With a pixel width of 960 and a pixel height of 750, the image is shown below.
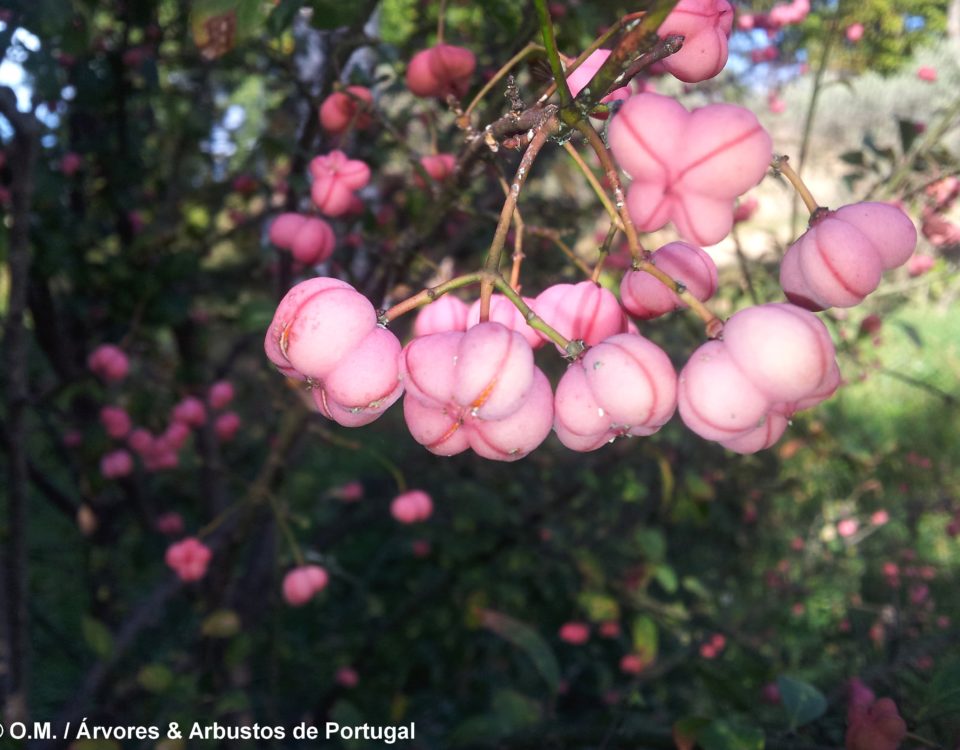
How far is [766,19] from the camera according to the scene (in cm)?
209

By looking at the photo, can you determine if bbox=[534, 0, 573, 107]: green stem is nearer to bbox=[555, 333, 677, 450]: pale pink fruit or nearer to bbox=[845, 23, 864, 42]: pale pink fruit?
bbox=[555, 333, 677, 450]: pale pink fruit

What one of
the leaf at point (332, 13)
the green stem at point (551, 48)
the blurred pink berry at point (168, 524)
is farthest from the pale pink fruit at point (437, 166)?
the blurred pink berry at point (168, 524)

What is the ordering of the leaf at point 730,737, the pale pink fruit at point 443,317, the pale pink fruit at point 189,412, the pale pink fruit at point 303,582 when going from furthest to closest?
the pale pink fruit at point 189,412 → the pale pink fruit at point 303,582 → the leaf at point 730,737 → the pale pink fruit at point 443,317

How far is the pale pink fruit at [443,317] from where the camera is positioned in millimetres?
736

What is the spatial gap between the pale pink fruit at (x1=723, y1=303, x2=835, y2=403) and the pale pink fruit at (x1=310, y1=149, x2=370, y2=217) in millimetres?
637

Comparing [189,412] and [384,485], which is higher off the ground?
[189,412]

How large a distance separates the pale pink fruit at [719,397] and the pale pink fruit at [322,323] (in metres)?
0.25

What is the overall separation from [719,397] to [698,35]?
286mm

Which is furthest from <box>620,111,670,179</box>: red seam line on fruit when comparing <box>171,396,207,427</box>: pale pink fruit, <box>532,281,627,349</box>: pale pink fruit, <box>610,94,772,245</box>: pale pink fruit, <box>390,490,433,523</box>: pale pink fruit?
<box>171,396,207,427</box>: pale pink fruit

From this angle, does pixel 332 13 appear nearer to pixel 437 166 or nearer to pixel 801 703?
pixel 437 166

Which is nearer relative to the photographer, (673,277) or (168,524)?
(673,277)

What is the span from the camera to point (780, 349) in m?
0.53

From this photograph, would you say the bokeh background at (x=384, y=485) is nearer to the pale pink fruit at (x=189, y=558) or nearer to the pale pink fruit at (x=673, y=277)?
the pale pink fruit at (x=189, y=558)

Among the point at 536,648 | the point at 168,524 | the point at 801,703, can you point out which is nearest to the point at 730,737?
the point at 801,703
